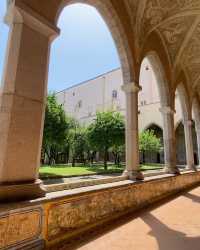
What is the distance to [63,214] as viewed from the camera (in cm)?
279

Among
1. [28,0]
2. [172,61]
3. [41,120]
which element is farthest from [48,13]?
[172,61]

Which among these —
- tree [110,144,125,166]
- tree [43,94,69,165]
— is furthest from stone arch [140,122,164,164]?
tree [43,94,69,165]

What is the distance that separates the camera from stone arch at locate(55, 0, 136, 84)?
15.6 feet

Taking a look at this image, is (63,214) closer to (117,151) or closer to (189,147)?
(189,147)

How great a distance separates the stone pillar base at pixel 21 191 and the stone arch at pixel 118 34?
3.86m

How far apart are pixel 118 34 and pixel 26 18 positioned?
309 centimetres

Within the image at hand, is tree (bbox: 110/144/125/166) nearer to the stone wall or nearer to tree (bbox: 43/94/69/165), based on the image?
tree (bbox: 43/94/69/165)

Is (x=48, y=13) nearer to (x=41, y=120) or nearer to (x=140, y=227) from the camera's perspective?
(x=41, y=120)

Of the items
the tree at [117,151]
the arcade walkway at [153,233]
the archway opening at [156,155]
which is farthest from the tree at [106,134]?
the archway opening at [156,155]

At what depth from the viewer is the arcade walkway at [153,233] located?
8.74ft

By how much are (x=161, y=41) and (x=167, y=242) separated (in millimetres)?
7003

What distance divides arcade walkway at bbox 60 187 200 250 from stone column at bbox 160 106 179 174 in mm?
2962

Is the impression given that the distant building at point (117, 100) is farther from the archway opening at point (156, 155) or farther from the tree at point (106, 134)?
the tree at point (106, 134)

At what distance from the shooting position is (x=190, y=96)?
10.6m
